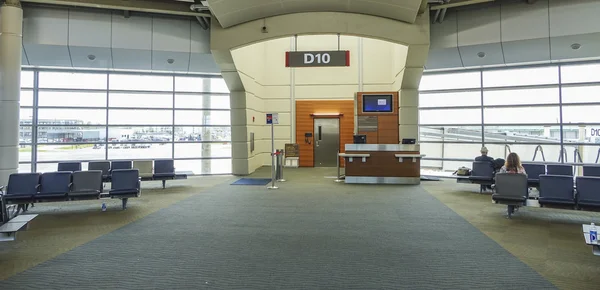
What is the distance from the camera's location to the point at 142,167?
8727mm

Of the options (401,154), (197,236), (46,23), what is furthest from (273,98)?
(197,236)

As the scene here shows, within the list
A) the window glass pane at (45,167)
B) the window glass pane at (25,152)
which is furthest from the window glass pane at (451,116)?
the window glass pane at (25,152)

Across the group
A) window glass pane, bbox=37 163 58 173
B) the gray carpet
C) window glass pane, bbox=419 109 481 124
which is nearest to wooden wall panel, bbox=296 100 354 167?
window glass pane, bbox=419 109 481 124

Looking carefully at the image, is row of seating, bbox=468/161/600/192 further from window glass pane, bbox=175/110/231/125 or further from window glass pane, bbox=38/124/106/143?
window glass pane, bbox=38/124/106/143

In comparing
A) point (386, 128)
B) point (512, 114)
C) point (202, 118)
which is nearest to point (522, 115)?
point (512, 114)

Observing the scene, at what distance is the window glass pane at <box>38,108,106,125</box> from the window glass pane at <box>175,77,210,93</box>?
251 cm

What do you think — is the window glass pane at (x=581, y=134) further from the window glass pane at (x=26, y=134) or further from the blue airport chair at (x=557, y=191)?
the window glass pane at (x=26, y=134)

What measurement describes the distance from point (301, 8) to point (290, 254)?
6.78 metres

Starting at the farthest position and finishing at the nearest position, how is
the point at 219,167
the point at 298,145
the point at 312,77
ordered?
the point at 312,77
the point at 298,145
the point at 219,167

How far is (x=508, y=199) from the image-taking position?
17.8 feet

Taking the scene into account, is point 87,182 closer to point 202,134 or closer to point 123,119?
point 123,119

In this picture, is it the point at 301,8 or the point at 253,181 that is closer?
the point at 301,8

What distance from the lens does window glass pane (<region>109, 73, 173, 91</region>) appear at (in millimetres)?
10898

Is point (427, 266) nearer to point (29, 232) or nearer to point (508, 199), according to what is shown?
point (508, 199)
